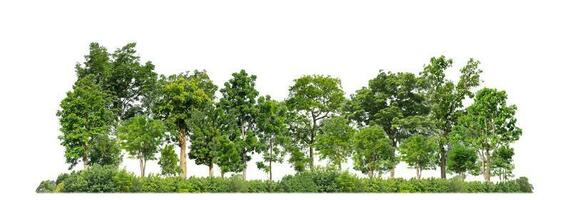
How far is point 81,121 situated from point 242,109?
31.6ft

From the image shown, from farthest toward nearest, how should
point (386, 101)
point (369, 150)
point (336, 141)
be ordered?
point (386, 101) → point (336, 141) → point (369, 150)

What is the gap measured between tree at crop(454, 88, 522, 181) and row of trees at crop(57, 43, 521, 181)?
0.06 metres

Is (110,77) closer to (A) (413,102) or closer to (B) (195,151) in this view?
(B) (195,151)

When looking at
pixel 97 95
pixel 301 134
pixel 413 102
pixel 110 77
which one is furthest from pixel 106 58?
pixel 413 102

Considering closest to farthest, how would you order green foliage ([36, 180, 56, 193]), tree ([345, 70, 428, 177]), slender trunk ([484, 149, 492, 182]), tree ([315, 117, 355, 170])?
green foliage ([36, 180, 56, 193])
slender trunk ([484, 149, 492, 182])
tree ([315, 117, 355, 170])
tree ([345, 70, 428, 177])

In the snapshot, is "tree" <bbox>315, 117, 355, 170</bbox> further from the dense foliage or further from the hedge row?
the hedge row

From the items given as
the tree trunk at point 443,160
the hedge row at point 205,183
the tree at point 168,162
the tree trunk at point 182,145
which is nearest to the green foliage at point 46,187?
the hedge row at point 205,183

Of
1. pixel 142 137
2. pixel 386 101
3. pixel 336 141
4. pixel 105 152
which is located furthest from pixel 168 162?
pixel 386 101

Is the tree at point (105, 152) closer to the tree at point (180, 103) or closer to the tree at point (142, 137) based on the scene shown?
the tree at point (142, 137)

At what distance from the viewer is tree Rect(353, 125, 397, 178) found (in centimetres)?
4947

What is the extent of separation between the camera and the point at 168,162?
47906mm

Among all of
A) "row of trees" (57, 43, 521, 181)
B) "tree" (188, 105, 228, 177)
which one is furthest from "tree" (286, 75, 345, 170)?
"tree" (188, 105, 228, 177)

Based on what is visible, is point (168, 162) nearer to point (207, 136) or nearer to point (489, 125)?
point (207, 136)

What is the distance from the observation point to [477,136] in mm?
48375
